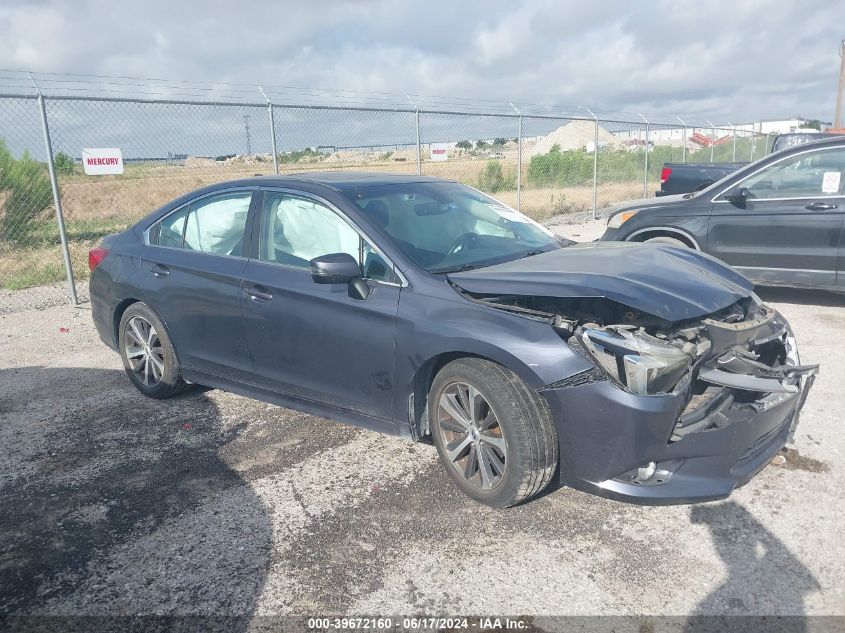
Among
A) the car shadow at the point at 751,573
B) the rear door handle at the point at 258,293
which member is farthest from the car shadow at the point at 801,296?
the rear door handle at the point at 258,293

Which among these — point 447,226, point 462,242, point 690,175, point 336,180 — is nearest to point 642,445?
point 462,242

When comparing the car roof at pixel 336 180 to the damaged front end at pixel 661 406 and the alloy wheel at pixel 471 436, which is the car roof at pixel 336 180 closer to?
the damaged front end at pixel 661 406

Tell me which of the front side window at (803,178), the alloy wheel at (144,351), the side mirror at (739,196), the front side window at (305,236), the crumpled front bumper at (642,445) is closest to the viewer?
the crumpled front bumper at (642,445)

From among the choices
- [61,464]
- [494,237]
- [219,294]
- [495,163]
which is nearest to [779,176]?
[494,237]

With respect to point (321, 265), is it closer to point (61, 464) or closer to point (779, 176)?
point (61, 464)

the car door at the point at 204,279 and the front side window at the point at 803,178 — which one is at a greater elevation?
the front side window at the point at 803,178

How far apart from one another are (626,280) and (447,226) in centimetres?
124

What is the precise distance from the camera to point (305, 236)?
4172mm

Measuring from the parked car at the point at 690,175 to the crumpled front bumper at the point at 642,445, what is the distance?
9121mm

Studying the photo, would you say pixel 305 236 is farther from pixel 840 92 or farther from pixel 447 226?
pixel 840 92

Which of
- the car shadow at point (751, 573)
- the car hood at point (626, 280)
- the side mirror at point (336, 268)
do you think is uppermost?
the side mirror at point (336, 268)

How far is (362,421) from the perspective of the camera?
3857mm

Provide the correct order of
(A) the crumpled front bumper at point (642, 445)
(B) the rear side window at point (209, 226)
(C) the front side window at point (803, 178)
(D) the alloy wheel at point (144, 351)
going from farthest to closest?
(C) the front side window at point (803, 178)
(D) the alloy wheel at point (144, 351)
(B) the rear side window at point (209, 226)
(A) the crumpled front bumper at point (642, 445)

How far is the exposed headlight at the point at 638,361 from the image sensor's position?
9.72 feet
